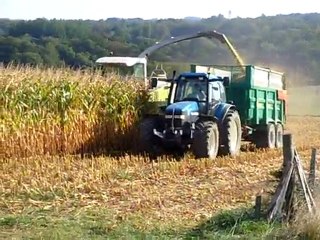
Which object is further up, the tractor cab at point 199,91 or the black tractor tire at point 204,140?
the tractor cab at point 199,91

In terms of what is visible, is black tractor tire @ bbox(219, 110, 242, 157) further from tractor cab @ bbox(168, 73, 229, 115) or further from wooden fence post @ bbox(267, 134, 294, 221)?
wooden fence post @ bbox(267, 134, 294, 221)

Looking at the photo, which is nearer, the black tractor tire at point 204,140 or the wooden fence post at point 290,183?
the wooden fence post at point 290,183

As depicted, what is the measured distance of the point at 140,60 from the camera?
22797 mm

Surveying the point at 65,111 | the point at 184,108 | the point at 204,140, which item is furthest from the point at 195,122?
the point at 65,111

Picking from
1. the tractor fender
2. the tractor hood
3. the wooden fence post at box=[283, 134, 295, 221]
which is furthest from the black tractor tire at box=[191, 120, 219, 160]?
the wooden fence post at box=[283, 134, 295, 221]

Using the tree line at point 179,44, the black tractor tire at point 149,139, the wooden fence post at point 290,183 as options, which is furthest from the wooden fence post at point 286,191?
the tree line at point 179,44

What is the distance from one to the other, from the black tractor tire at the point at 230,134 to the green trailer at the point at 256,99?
137cm

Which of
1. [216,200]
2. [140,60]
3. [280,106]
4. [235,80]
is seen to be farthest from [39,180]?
[140,60]

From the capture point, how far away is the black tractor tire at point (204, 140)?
14524 millimetres

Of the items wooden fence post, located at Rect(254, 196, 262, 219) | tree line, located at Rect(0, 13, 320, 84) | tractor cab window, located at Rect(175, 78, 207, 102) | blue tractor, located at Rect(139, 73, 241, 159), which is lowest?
wooden fence post, located at Rect(254, 196, 262, 219)

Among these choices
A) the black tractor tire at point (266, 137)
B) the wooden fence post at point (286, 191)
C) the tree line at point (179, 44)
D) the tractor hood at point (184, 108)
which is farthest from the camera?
the tree line at point (179, 44)

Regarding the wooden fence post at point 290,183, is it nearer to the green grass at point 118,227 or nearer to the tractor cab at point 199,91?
the green grass at point 118,227

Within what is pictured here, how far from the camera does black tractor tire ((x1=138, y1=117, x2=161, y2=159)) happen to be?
15.3m

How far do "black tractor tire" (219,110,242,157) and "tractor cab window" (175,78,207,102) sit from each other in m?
0.78
